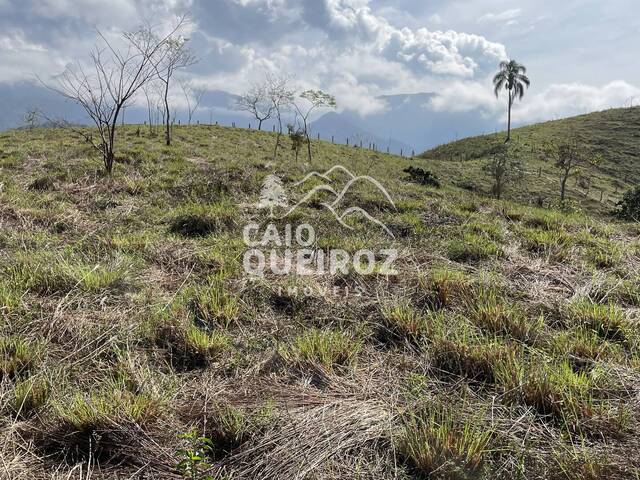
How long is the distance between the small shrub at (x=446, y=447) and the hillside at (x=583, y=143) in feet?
90.7

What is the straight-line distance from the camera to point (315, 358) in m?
2.82

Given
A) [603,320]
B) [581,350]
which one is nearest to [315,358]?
[581,350]

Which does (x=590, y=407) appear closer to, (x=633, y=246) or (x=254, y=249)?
(x=254, y=249)

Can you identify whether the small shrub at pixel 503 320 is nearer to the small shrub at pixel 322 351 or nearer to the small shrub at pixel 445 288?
the small shrub at pixel 445 288

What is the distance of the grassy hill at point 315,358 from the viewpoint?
2000mm

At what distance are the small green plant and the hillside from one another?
28.4 m

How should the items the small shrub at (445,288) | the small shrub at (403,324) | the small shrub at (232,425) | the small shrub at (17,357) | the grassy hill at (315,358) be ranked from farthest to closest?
1. the small shrub at (445,288)
2. the small shrub at (403,324)
3. the small shrub at (17,357)
4. the small shrub at (232,425)
5. the grassy hill at (315,358)

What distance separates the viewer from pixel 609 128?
45.6 metres

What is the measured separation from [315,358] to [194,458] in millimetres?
1204

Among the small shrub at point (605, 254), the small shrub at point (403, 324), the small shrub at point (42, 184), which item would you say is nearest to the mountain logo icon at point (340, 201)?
the small shrub at point (605, 254)

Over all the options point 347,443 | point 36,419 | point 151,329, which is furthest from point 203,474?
point 151,329

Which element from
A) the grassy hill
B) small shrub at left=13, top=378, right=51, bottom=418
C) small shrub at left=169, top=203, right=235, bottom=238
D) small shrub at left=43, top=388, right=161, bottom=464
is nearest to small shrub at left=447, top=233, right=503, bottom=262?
the grassy hill

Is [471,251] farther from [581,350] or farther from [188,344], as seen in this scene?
[188,344]

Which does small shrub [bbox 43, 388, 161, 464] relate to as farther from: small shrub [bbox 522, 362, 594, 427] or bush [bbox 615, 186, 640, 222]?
bush [bbox 615, 186, 640, 222]
